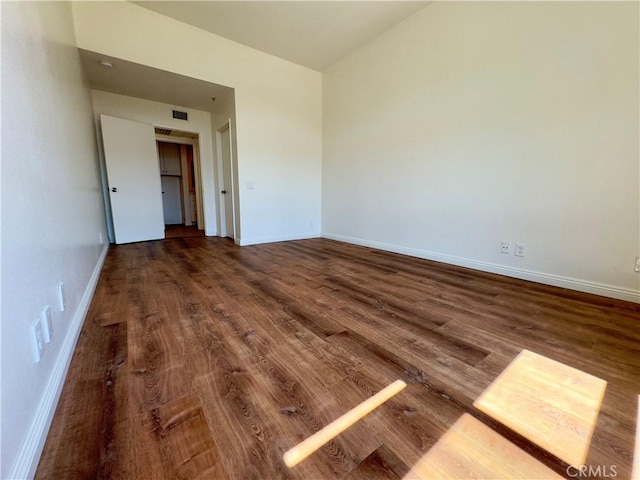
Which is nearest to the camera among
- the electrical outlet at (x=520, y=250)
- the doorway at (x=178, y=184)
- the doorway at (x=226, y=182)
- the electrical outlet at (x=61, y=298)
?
the electrical outlet at (x=61, y=298)

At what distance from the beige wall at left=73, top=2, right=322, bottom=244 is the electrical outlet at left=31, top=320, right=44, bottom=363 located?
127 inches

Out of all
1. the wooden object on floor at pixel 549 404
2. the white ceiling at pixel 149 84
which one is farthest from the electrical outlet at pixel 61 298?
the white ceiling at pixel 149 84

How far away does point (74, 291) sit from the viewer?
5.24 ft

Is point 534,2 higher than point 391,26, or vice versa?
point 391,26

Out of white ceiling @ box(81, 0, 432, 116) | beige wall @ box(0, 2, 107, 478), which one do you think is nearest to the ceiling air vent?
white ceiling @ box(81, 0, 432, 116)

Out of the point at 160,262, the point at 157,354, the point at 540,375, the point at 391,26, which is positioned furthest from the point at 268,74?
the point at 540,375

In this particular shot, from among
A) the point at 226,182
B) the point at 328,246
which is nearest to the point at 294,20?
the point at 226,182

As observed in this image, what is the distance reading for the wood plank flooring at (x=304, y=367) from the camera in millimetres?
825

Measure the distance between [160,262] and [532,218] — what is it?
399 centimetres

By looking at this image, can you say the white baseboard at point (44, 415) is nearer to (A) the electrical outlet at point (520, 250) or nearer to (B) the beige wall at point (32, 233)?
(B) the beige wall at point (32, 233)

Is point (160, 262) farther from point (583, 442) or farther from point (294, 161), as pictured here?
point (583, 442)

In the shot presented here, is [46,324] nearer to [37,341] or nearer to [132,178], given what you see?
[37,341]

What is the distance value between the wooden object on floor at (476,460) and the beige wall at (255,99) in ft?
12.3

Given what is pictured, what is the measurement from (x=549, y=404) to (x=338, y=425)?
0.86 metres
